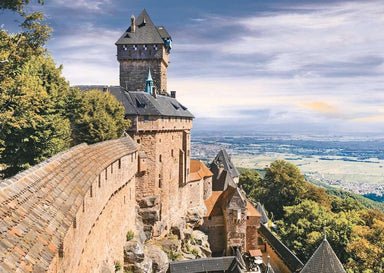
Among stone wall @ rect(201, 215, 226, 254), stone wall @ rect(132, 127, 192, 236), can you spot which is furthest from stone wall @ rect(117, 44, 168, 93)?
stone wall @ rect(201, 215, 226, 254)

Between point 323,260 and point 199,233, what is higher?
point 323,260

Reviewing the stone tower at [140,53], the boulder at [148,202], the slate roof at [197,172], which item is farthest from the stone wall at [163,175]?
the stone tower at [140,53]

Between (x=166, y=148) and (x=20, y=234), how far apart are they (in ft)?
77.6

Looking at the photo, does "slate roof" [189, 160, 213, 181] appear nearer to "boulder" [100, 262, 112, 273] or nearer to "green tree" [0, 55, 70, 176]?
"green tree" [0, 55, 70, 176]

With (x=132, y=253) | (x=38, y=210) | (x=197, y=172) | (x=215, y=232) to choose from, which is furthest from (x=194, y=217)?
(x=38, y=210)

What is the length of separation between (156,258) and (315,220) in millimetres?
23579

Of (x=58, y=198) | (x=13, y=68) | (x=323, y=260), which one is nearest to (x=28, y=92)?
(x=13, y=68)

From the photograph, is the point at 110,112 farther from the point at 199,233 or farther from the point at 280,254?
the point at 280,254

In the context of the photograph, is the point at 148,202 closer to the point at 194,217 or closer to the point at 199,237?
the point at 194,217

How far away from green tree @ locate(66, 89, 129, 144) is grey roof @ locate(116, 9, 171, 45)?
42.3 ft

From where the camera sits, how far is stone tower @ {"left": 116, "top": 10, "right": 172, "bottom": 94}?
32.8m

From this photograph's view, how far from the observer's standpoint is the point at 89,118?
67.4ft

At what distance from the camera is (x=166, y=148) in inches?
1125

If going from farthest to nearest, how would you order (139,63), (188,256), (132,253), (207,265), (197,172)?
(197,172) < (139,63) < (207,265) < (188,256) < (132,253)
